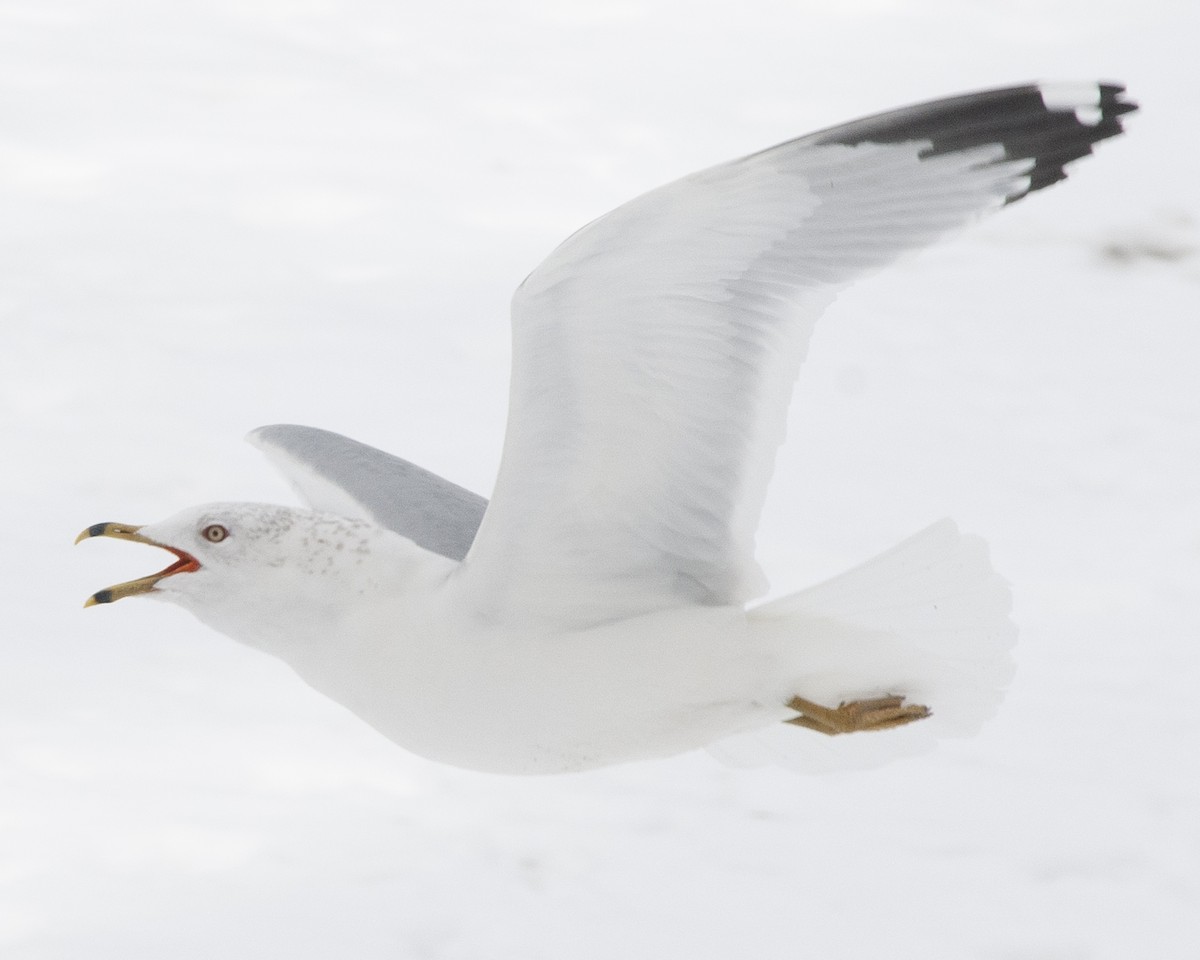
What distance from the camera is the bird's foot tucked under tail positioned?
233cm

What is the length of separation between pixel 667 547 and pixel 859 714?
0.32 m

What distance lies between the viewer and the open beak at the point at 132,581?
229 centimetres

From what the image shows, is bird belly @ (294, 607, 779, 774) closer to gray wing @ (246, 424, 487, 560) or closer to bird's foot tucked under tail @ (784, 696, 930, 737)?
bird's foot tucked under tail @ (784, 696, 930, 737)

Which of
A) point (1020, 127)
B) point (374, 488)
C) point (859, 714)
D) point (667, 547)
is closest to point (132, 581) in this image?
point (374, 488)

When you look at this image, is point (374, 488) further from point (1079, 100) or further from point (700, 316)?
point (1079, 100)

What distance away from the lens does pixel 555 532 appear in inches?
87.0

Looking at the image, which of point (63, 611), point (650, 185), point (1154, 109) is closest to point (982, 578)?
point (63, 611)

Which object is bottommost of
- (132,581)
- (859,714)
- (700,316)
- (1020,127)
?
(859,714)

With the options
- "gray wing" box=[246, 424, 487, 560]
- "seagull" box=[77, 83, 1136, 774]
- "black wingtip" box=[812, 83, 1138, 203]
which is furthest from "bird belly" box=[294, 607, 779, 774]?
"black wingtip" box=[812, 83, 1138, 203]

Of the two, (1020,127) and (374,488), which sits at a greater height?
(1020,127)

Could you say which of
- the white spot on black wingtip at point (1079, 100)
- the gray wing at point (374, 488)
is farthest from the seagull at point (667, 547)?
the gray wing at point (374, 488)

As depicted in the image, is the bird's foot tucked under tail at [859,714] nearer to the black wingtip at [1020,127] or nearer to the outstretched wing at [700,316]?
the outstretched wing at [700,316]

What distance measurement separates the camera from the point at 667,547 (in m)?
2.28

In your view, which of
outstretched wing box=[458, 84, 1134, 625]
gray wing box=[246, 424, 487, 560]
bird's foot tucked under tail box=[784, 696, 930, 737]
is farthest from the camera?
gray wing box=[246, 424, 487, 560]
